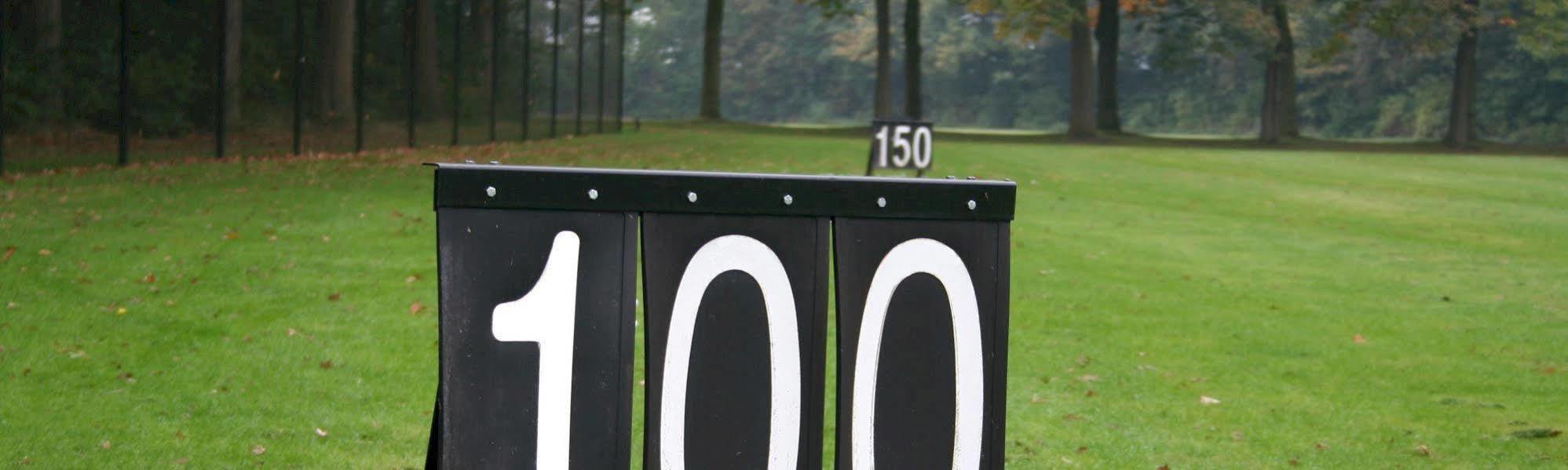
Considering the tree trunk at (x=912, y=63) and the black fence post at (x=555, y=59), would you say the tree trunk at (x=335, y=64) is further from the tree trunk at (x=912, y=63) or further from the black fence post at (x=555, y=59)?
the tree trunk at (x=912, y=63)

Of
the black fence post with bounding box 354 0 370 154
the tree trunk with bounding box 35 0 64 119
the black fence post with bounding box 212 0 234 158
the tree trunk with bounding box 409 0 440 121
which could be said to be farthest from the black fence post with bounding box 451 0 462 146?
the tree trunk with bounding box 35 0 64 119

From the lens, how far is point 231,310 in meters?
9.27

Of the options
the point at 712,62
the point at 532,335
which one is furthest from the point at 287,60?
the point at 712,62

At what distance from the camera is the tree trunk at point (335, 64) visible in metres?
25.0

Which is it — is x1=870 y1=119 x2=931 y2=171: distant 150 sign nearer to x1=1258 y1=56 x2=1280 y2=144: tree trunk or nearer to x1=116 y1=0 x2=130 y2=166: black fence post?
x1=116 y1=0 x2=130 y2=166: black fence post

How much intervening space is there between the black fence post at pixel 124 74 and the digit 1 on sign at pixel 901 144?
8.07 meters

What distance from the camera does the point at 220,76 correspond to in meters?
20.4

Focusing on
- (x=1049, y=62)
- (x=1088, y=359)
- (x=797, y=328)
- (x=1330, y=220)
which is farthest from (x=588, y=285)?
(x=1049, y=62)

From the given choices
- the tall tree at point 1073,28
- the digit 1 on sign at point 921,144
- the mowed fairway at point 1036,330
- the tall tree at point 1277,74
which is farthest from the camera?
the tall tree at point 1277,74

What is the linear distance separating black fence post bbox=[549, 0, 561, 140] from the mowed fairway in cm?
1249

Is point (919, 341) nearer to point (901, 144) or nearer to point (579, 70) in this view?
point (901, 144)

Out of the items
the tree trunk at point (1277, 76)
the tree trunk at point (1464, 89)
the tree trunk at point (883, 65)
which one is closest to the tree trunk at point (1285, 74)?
the tree trunk at point (1277, 76)

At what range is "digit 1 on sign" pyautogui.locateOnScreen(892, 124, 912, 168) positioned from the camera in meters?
18.0

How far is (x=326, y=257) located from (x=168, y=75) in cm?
970
